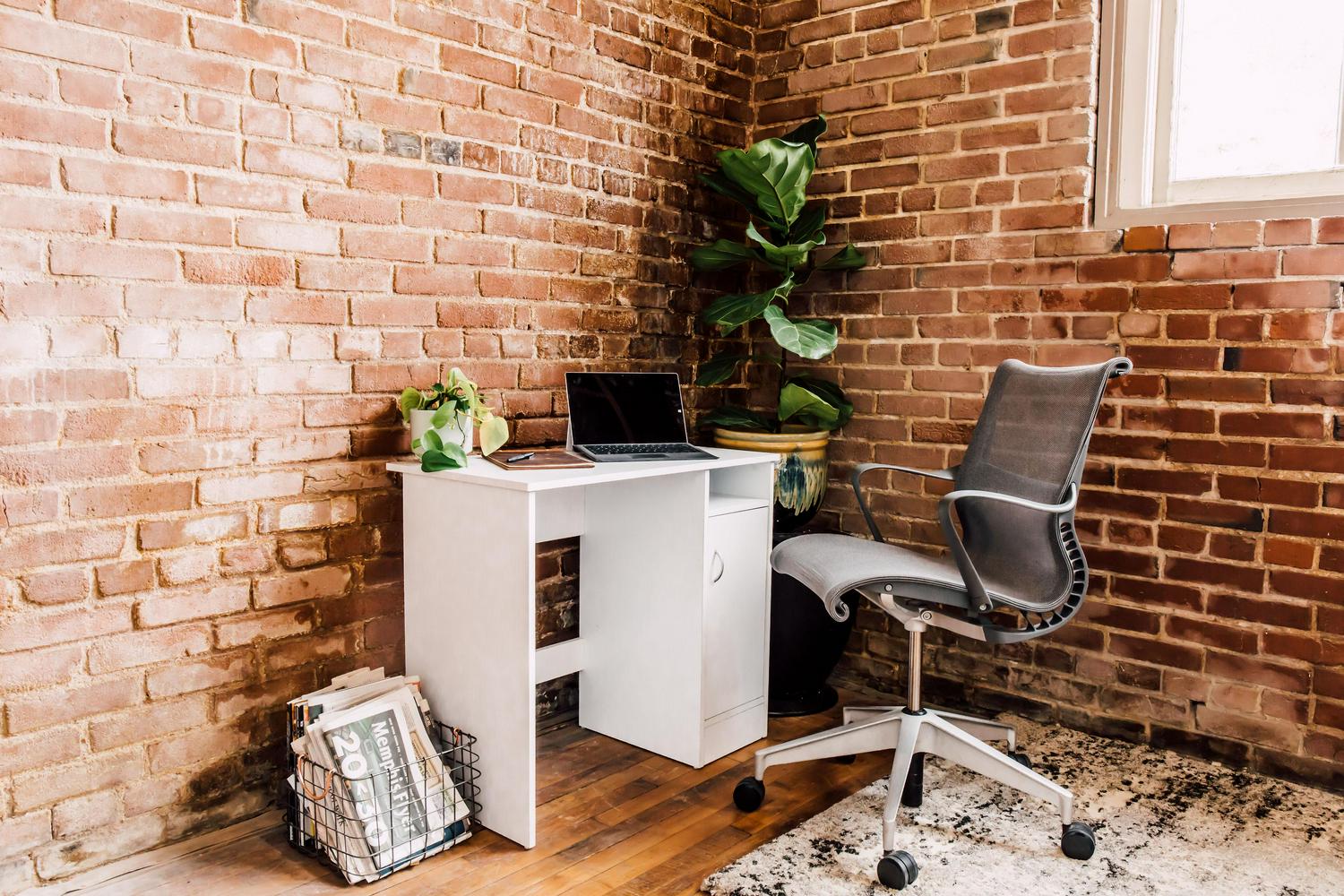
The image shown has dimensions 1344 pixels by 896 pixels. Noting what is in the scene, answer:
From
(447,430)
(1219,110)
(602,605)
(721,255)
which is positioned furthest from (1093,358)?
(447,430)

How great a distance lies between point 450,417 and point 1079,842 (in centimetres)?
171

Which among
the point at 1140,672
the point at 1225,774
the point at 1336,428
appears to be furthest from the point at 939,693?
the point at 1336,428

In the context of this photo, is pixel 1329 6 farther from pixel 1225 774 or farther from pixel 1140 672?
pixel 1225 774

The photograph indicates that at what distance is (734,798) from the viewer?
7.80 feet

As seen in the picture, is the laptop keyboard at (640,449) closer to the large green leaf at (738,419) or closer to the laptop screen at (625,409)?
the laptop screen at (625,409)

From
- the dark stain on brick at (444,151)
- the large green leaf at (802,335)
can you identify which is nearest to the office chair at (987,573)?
the large green leaf at (802,335)

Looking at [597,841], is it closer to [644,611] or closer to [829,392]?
[644,611]

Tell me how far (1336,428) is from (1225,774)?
953mm

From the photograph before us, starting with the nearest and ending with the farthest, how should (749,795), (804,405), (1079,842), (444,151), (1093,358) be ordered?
(1079,842) → (749,795) → (444,151) → (1093,358) → (804,405)

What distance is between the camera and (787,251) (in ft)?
9.76

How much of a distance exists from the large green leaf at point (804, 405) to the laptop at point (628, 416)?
37 cm

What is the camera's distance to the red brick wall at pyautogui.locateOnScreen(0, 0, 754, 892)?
1929 millimetres

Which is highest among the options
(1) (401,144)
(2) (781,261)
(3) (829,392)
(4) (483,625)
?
(1) (401,144)

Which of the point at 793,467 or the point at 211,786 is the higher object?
the point at 793,467
